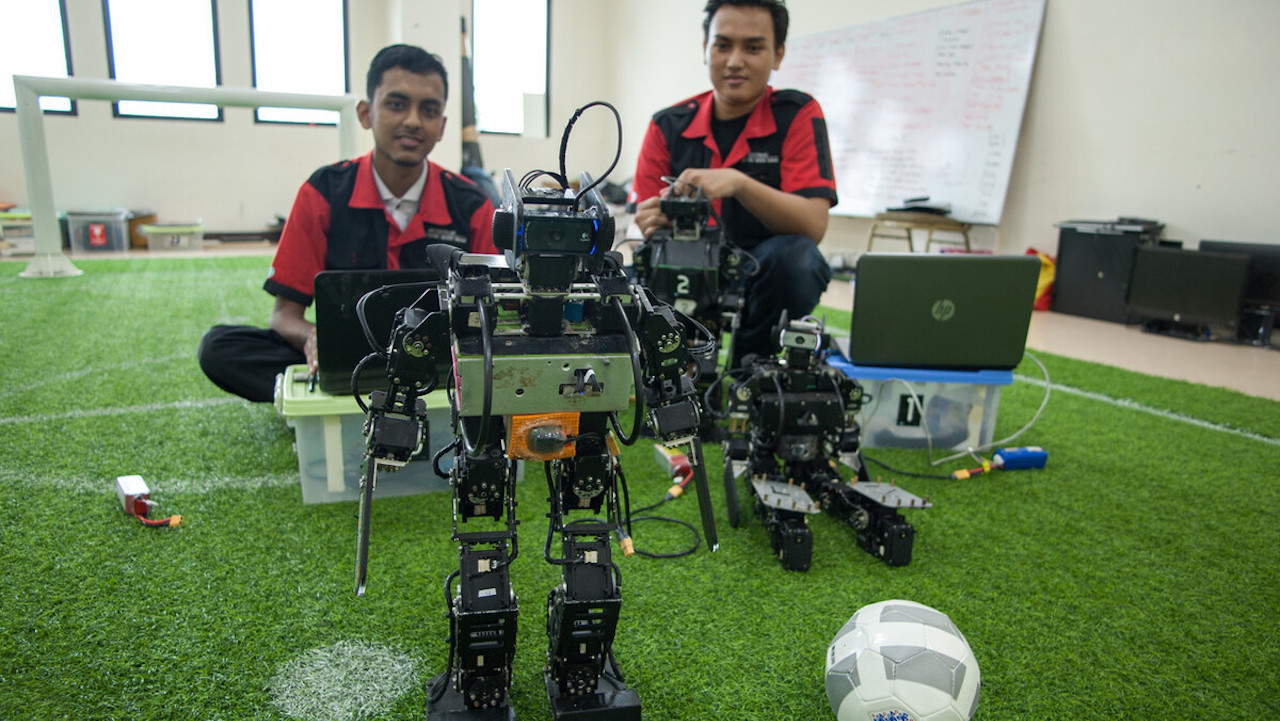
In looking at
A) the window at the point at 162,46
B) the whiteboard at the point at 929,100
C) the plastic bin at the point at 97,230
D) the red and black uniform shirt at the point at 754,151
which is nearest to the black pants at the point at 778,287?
the red and black uniform shirt at the point at 754,151

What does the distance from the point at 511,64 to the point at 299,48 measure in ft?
9.37

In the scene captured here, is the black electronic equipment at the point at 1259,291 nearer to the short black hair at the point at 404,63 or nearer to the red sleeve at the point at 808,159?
the red sleeve at the point at 808,159

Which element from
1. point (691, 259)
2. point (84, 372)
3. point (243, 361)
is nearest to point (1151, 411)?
point (691, 259)

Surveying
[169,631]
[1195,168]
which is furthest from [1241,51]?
[169,631]

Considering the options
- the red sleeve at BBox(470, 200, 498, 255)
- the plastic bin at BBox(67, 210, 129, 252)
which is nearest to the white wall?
the plastic bin at BBox(67, 210, 129, 252)

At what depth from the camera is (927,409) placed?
2984 millimetres

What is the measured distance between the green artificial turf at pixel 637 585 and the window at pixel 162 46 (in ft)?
22.0

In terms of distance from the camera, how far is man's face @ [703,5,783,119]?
9.77 ft

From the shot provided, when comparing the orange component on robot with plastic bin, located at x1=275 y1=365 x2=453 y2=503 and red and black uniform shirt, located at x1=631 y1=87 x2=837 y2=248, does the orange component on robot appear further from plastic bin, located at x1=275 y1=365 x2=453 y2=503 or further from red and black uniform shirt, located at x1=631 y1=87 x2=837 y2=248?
red and black uniform shirt, located at x1=631 y1=87 x2=837 y2=248

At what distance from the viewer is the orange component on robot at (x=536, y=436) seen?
129cm

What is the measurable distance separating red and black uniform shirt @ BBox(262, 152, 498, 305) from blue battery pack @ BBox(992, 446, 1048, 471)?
2.06 meters

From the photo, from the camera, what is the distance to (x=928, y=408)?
9.80ft

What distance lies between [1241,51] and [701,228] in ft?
15.2

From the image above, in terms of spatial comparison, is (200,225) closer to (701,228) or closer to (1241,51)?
(701,228)
